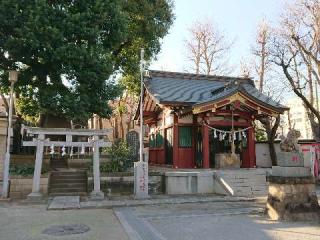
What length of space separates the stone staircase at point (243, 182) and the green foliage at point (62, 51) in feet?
23.1

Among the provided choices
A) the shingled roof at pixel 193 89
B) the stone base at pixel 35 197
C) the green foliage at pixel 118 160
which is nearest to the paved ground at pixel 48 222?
the stone base at pixel 35 197

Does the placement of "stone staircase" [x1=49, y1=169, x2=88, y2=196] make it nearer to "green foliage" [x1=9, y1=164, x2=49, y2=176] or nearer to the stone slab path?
"green foliage" [x1=9, y1=164, x2=49, y2=176]

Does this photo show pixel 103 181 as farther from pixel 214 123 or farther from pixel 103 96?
pixel 214 123

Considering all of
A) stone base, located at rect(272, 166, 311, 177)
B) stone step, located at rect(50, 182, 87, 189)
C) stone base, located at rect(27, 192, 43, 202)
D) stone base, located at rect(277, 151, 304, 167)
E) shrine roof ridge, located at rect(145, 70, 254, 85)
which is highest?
shrine roof ridge, located at rect(145, 70, 254, 85)

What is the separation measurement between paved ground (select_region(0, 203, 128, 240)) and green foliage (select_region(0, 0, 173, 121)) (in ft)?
20.7

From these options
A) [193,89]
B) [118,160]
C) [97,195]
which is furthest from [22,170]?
[193,89]

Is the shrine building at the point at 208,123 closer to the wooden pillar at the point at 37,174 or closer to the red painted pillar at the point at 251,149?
the red painted pillar at the point at 251,149

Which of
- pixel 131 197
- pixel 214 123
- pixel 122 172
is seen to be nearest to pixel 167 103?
pixel 214 123

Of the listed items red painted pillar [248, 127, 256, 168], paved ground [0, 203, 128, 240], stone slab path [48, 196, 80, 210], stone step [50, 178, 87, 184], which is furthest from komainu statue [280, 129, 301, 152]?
red painted pillar [248, 127, 256, 168]

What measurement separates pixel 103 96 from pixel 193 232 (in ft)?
36.8

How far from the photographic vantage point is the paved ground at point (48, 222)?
25.7 ft

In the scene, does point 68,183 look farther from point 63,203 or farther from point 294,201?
point 294,201

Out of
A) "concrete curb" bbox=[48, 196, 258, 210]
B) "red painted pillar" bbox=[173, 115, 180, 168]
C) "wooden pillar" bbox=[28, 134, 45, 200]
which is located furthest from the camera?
"red painted pillar" bbox=[173, 115, 180, 168]

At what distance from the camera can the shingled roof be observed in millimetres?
19438
